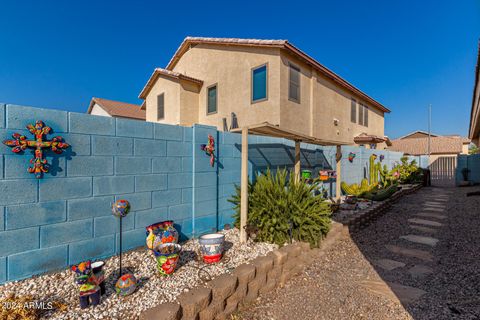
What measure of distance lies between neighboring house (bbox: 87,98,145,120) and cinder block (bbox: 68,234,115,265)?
15.6 metres

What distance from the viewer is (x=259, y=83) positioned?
8602 mm

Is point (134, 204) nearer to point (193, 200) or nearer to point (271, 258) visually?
point (193, 200)

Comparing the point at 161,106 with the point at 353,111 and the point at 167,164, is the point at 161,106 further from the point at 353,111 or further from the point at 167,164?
the point at 353,111

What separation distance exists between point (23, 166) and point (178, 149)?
188cm

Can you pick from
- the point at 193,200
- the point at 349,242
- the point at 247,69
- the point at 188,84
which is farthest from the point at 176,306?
the point at 188,84

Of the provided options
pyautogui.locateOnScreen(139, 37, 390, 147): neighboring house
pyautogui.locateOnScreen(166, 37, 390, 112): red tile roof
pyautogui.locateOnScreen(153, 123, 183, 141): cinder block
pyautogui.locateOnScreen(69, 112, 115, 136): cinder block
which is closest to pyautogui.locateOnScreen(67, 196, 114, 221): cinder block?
pyautogui.locateOnScreen(69, 112, 115, 136): cinder block

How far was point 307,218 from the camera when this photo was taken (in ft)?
12.5

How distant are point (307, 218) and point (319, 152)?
4279 millimetres

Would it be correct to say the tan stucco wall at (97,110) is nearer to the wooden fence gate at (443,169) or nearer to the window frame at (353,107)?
the window frame at (353,107)

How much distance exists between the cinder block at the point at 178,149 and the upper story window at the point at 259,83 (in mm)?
5131

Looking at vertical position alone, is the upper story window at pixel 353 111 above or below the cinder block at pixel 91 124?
above

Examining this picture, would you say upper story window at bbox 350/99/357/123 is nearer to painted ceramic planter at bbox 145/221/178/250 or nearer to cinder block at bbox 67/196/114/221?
painted ceramic planter at bbox 145/221/178/250

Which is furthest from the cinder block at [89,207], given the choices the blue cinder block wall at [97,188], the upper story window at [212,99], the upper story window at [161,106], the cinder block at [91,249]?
the upper story window at [161,106]

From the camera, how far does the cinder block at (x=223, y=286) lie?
239 cm
